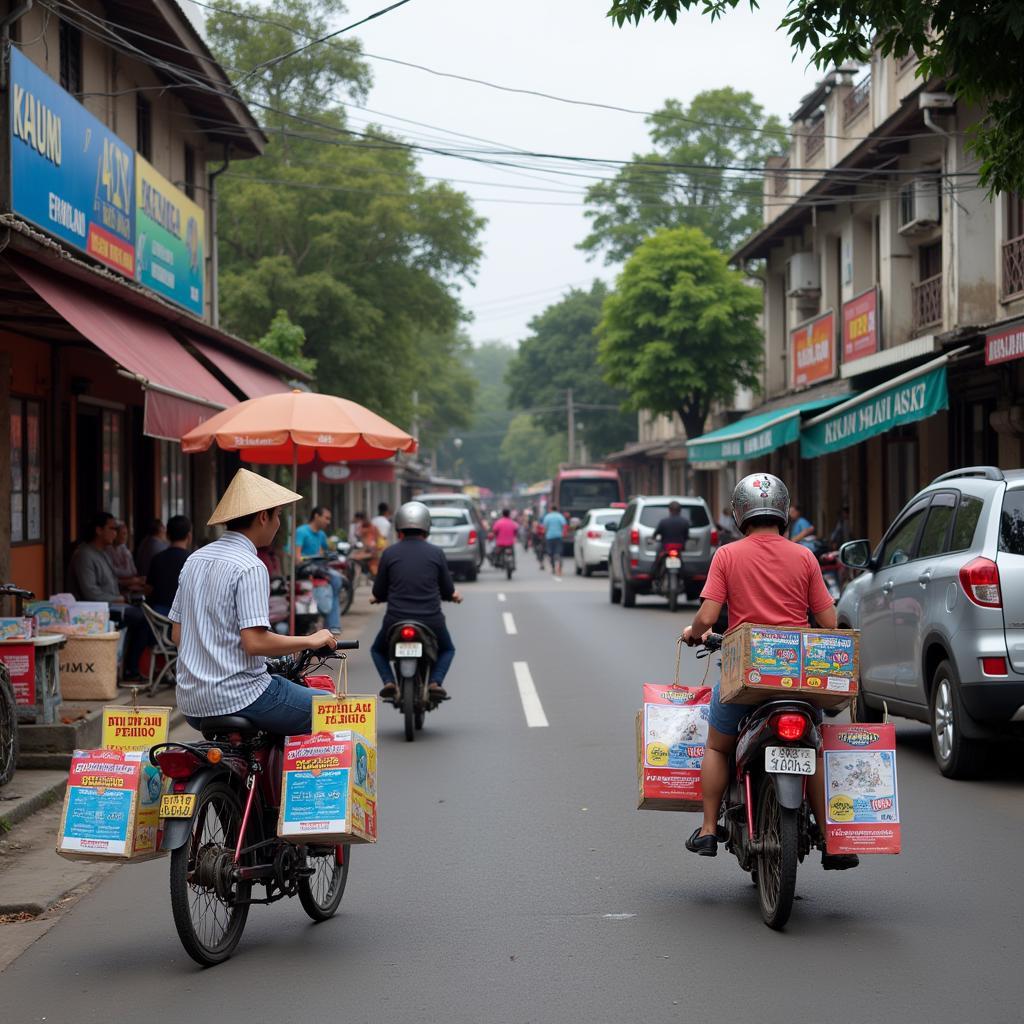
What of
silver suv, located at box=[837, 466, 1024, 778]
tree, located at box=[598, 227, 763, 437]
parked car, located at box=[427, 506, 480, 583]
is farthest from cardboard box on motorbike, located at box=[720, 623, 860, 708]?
tree, located at box=[598, 227, 763, 437]

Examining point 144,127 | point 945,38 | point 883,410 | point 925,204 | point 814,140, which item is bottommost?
point 883,410

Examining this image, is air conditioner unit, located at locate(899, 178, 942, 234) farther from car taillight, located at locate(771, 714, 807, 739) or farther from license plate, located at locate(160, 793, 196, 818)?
license plate, located at locate(160, 793, 196, 818)

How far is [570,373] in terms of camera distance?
7656 centimetres

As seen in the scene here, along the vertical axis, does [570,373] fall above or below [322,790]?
above

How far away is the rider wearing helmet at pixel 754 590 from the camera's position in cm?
627

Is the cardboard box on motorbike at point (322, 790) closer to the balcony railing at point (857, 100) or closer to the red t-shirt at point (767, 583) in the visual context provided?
the red t-shirt at point (767, 583)

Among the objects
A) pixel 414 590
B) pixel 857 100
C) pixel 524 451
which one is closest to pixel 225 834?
pixel 414 590

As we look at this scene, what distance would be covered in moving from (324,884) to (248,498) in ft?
5.48

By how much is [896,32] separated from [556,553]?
3187 centimetres

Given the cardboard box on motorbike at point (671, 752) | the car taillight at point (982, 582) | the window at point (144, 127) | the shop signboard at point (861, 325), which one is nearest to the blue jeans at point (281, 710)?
the cardboard box on motorbike at point (671, 752)

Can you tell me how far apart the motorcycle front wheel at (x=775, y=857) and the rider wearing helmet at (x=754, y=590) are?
0.76 feet

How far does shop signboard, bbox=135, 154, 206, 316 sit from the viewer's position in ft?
59.4

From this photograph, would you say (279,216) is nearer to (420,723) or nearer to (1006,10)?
(420,723)

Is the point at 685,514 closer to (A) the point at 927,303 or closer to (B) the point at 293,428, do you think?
(A) the point at 927,303
